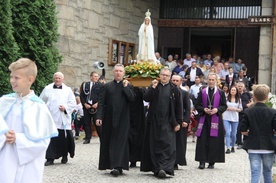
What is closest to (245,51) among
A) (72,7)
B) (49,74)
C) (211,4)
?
(211,4)

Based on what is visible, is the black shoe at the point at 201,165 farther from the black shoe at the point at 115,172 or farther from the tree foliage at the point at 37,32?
the tree foliage at the point at 37,32

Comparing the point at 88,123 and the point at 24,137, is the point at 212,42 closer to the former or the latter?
the point at 88,123

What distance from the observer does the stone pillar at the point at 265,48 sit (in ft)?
77.7

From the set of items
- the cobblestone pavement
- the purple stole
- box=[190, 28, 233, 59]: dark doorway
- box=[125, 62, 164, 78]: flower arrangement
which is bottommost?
the cobblestone pavement

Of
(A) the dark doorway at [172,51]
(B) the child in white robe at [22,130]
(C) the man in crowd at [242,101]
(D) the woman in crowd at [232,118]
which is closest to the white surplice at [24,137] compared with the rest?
(B) the child in white robe at [22,130]

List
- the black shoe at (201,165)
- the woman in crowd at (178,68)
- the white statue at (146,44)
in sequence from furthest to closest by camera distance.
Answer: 1. the woman in crowd at (178,68)
2. the white statue at (146,44)
3. the black shoe at (201,165)

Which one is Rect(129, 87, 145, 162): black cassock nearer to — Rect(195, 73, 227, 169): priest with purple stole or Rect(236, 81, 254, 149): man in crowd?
Rect(195, 73, 227, 169): priest with purple stole

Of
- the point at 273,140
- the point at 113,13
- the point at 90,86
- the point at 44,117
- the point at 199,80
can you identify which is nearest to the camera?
the point at 44,117

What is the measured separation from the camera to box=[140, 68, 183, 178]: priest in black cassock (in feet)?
33.4

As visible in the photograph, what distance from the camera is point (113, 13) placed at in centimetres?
2292

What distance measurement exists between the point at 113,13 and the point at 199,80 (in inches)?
209

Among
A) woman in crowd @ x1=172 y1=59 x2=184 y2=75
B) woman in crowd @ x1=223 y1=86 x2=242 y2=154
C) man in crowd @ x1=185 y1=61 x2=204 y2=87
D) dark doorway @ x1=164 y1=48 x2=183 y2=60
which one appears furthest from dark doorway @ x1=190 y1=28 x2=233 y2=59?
woman in crowd @ x1=223 y1=86 x2=242 y2=154

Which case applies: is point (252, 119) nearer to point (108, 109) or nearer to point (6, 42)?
point (108, 109)

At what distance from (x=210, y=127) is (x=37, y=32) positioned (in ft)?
16.9
